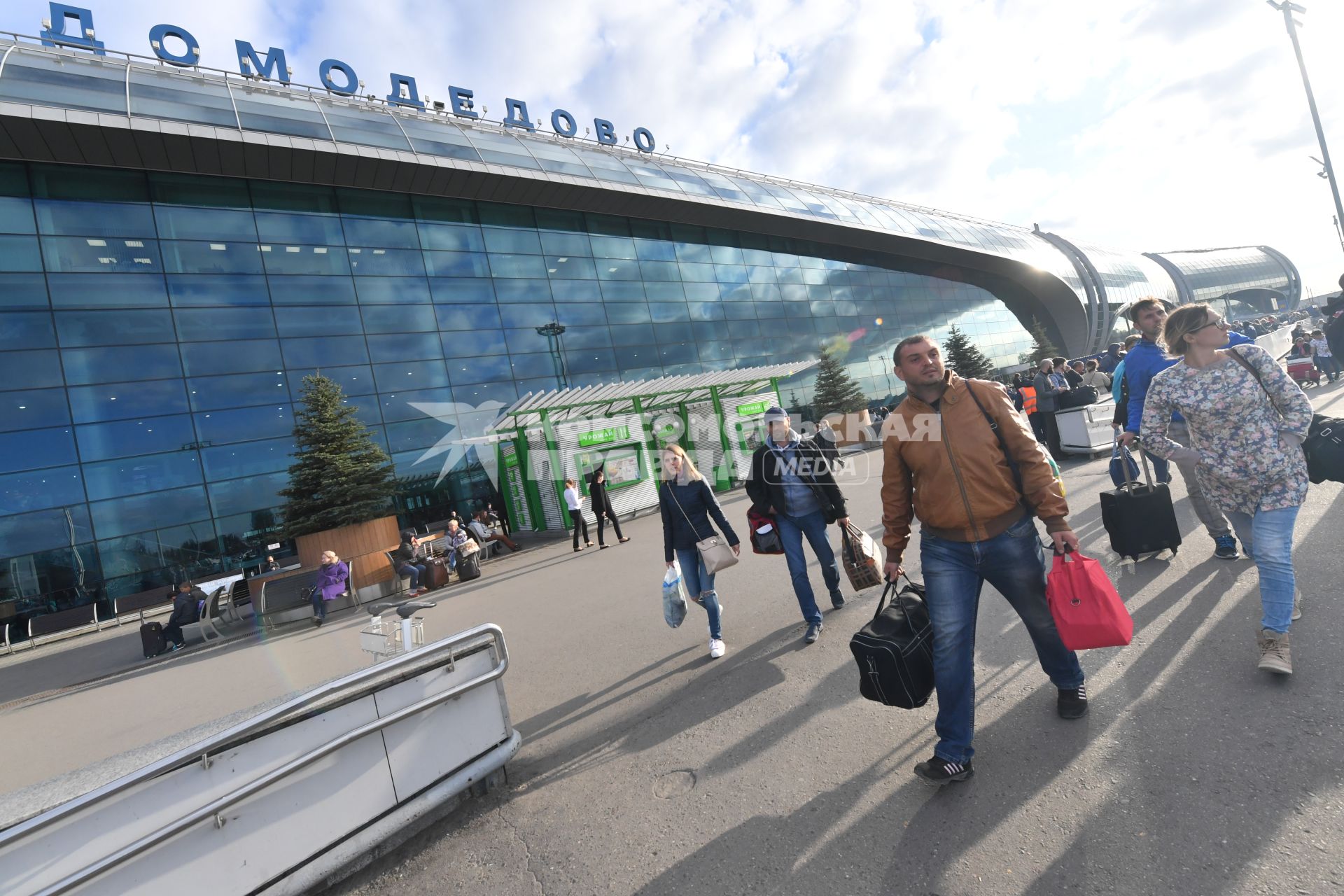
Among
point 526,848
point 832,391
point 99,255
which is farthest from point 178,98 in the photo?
point 832,391

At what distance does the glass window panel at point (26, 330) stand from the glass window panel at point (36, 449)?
2392 millimetres

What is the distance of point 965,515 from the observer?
8.27 feet

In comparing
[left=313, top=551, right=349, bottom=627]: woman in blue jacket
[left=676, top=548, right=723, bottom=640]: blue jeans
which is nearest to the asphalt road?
[left=676, top=548, right=723, bottom=640]: blue jeans

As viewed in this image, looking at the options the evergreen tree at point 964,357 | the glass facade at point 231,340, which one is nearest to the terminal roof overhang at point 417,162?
the glass facade at point 231,340

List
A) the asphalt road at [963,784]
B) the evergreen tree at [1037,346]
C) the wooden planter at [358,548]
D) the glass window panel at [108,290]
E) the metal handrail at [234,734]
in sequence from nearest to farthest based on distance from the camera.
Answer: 1. the metal handrail at [234,734]
2. the asphalt road at [963,784]
3. the wooden planter at [358,548]
4. the glass window panel at [108,290]
5. the evergreen tree at [1037,346]

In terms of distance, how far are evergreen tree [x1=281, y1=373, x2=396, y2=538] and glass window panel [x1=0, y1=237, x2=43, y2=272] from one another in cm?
948

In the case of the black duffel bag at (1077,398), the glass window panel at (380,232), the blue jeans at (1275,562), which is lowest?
the blue jeans at (1275,562)

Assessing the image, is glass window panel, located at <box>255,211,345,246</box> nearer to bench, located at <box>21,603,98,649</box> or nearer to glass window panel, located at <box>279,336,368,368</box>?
glass window panel, located at <box>279,336,368,368</box>

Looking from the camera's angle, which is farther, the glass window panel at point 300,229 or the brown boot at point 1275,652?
the glass window panel at point 300,229

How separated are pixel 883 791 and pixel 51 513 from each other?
2241cm

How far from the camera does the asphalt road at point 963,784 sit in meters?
Answer: 2.01

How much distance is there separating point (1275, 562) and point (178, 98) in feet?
86.5

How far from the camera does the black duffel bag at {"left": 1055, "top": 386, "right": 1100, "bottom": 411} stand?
1055 cm

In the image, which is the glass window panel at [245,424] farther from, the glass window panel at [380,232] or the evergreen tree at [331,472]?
the glass window panel at [380,232]
